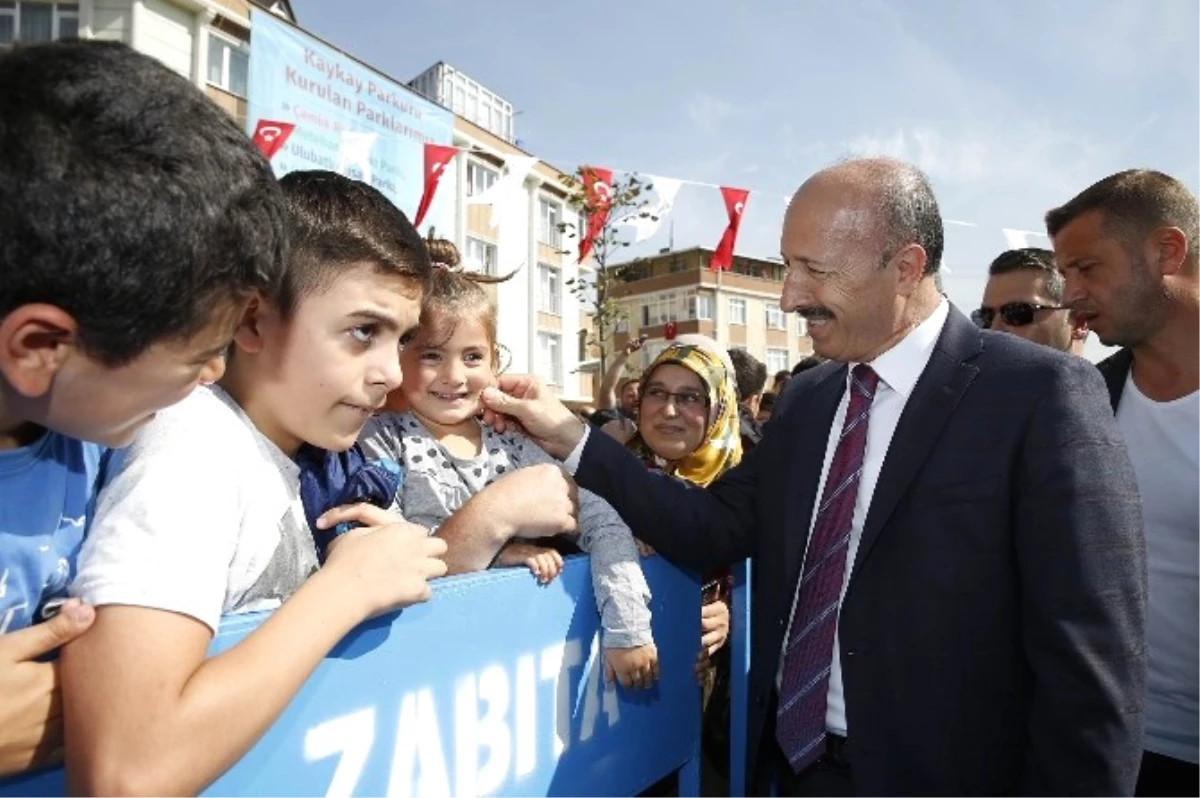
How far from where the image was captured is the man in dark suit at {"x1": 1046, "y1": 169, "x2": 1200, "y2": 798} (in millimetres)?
2379

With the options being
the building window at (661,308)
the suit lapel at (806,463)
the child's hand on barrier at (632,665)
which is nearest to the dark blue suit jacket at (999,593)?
the suit lapel at (806,463)

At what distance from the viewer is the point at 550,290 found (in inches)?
1364

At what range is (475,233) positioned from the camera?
28281 mm

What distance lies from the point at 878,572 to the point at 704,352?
1.70 m

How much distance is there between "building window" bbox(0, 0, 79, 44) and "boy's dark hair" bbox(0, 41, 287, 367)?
2217 cm

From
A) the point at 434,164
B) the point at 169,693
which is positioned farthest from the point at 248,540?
the point at 434,164

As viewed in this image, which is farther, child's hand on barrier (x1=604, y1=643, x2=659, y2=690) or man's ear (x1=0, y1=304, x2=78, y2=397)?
child's hand on barrier (x1=604, y1=643, x2=659, y2=690)

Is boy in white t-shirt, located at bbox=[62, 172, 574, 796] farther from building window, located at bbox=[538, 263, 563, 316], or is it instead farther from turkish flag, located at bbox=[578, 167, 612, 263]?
building window, located at bbox=[538, 263, 563, 316]

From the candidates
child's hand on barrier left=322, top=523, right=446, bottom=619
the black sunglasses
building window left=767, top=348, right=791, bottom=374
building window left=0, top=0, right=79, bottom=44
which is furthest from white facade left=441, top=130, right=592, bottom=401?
child's hand on barrier left=322, top=523, right=446, bottom=619

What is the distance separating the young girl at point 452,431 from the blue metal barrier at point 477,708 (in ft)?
0.48

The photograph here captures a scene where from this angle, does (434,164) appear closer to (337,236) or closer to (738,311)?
(337,236)

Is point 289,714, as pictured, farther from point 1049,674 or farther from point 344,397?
point 1049,674

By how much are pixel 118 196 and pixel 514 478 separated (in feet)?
3.72

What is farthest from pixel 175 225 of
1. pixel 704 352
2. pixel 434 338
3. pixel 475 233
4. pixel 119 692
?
pixel 475 233
